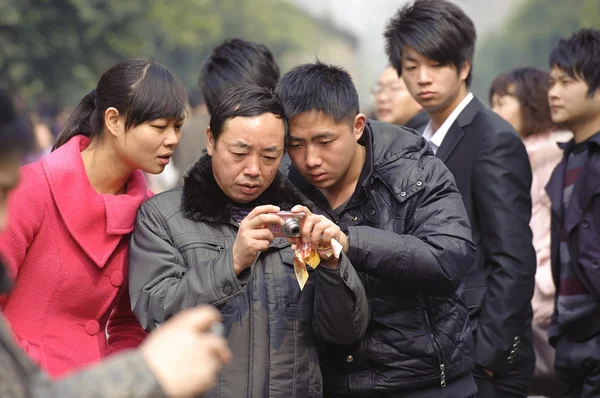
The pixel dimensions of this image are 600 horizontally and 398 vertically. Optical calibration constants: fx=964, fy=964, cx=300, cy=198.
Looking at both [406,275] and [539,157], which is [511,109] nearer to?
[539,157]

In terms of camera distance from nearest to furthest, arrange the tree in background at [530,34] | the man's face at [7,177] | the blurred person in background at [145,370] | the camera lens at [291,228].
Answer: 1. the blurred person in background at [145,370]
2. the man's face at [7,177]
3. the camera lens at [291,228]
4. the tree in background at [530,34]

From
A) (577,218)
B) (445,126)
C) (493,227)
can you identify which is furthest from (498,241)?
(445,126)

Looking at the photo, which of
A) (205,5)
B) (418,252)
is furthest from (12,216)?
(205,5)

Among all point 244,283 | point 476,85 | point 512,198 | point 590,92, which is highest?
point 590,92

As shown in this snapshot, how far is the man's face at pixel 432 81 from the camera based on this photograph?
4965 mm

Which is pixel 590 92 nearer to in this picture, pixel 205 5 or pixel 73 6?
pixel 73 6

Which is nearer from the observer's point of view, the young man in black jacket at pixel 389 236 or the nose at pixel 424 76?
the young man in black jacket at pixel 389 236

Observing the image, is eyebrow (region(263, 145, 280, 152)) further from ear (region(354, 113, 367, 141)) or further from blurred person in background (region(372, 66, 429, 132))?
blurred person in background (region(372, 66, 429, 132))

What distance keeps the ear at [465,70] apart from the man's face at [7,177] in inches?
126

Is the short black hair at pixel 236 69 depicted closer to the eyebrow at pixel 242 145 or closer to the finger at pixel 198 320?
the eyebrow at pixel 242 145

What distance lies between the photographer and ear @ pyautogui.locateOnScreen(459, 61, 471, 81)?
16.7 ft

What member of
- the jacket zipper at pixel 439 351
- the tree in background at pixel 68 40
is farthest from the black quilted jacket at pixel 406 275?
the tree in background at pixel 68 40

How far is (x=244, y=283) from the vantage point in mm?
3420

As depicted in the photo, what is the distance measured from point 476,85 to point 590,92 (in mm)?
62651
